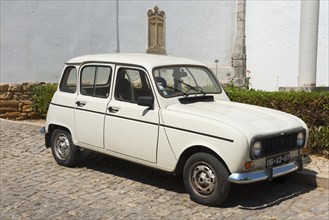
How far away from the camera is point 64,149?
7.10 metres

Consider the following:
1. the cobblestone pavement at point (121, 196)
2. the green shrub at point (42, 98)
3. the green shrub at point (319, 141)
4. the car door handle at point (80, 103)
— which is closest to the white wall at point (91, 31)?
the green shrub at point (42, 98)

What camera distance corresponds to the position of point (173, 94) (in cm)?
594

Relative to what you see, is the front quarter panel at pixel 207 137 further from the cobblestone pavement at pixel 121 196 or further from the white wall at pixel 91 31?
the white wall at pixel 91 31

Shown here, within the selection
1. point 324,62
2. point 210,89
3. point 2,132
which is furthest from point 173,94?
point 324,62

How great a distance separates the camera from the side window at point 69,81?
6.99 meters

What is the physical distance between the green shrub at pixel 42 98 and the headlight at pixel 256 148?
7.31 metres

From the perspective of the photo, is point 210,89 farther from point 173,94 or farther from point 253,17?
point 253,17

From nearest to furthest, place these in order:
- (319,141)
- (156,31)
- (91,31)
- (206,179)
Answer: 1. (206,179)
2. (319,141)
3. (91,31)
4. (156,31)

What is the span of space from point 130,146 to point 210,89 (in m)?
1.45

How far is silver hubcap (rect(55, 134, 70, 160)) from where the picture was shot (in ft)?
23.1

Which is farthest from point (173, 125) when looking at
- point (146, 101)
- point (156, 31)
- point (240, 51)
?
point (240, 51)

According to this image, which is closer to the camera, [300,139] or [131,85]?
[300,139]

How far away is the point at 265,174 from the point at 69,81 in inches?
136

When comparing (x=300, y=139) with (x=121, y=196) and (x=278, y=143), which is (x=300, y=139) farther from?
(x=121, y=196)
